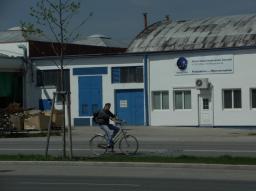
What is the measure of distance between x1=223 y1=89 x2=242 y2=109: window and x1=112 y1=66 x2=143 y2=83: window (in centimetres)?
616

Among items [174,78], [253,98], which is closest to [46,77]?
[174,78]

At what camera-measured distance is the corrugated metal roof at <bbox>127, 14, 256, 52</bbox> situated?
153ft

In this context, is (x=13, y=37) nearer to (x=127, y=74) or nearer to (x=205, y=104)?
(x=127, y=74)

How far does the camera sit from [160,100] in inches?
1811

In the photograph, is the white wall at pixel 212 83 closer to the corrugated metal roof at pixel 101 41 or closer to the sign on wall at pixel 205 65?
the sign on wall at pixel 205 65

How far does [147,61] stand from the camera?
46.1 m

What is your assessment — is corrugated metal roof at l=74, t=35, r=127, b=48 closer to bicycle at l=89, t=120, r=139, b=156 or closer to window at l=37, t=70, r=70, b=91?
window at l=37, t=70, r=70, b=91

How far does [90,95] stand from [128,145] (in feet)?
84.4

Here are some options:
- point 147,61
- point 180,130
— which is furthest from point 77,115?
point 180,130

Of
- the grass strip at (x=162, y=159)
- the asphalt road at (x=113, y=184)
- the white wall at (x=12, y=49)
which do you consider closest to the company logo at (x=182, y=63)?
the white wall at (x=12, y=49)

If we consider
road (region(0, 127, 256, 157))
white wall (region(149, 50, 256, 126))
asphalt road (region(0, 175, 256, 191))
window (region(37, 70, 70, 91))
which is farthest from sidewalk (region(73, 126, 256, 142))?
asphalt road (region(0, 175, 256, 191))

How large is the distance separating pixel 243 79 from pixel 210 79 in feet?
7.38

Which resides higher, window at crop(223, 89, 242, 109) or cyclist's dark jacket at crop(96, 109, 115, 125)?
window at crop(223, 89, 242, 109)

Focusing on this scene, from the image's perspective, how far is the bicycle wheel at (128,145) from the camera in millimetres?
22117
